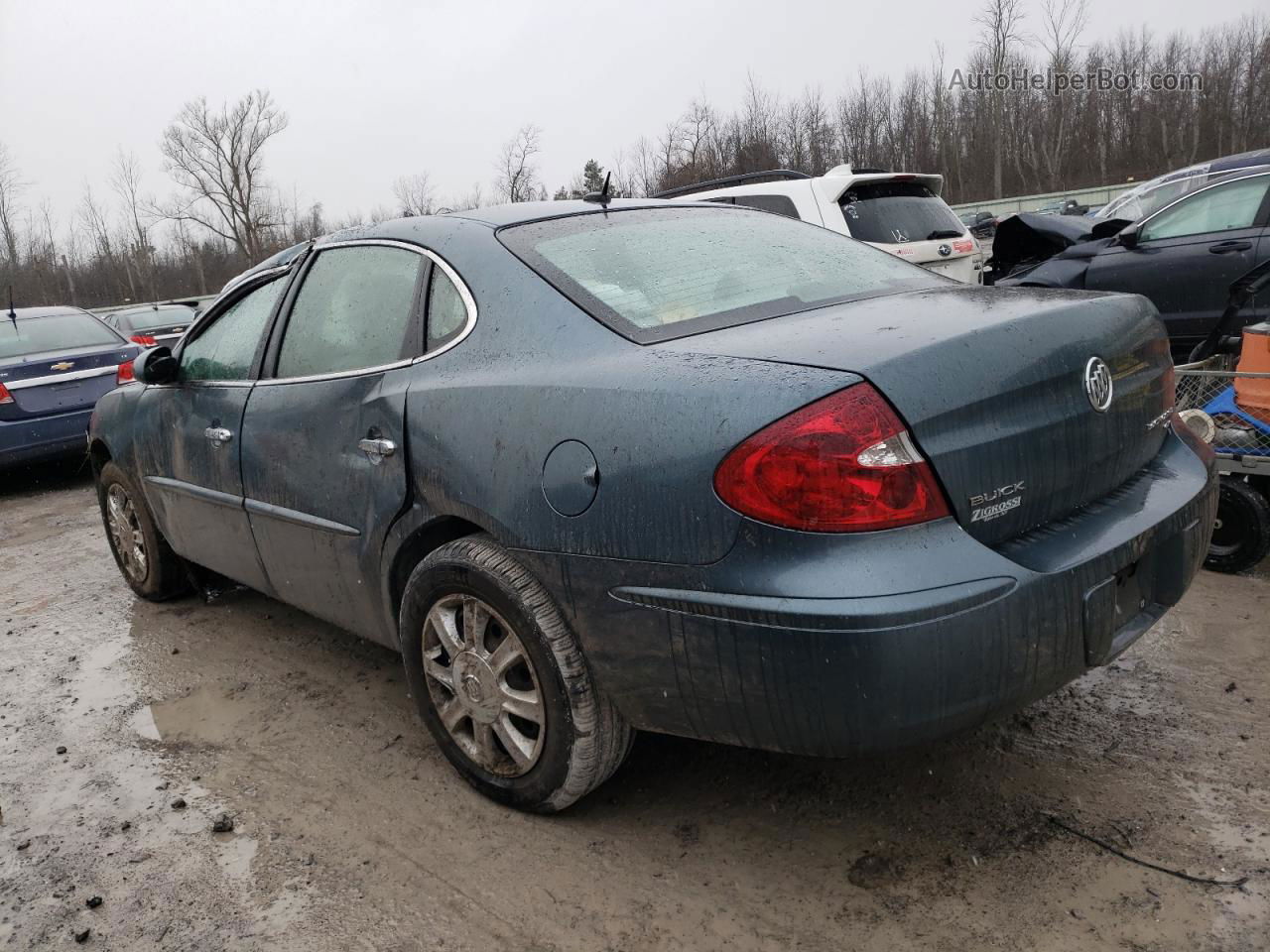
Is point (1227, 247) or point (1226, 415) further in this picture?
point (1227, 247)

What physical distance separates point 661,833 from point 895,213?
21.7 ft

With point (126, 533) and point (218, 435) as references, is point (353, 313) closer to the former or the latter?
point (218, 435)

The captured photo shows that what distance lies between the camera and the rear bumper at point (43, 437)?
789 centimetres

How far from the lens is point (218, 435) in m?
3.65

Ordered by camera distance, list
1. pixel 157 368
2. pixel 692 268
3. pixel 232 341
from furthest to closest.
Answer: pixel 157 368 < pixel 232 341 < pixel 692 268

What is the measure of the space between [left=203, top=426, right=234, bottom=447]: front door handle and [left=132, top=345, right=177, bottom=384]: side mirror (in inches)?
17.6

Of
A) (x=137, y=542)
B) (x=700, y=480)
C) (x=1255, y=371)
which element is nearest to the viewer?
(x=700, y=480)

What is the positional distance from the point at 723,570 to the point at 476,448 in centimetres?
79

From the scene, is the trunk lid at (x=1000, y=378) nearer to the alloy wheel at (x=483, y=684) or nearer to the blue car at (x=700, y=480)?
the blue car at (x=700, y=480)

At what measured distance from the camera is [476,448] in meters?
2.52

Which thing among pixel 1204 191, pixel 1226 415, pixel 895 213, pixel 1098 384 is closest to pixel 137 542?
pixel 1098 384

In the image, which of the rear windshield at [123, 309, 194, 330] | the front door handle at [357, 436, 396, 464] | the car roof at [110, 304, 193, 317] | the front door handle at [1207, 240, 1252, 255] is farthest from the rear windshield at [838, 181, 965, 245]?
the car roof at [110, 304, 193, 317]

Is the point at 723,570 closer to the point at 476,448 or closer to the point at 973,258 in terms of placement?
the point at 476,448

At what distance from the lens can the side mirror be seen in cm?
399
